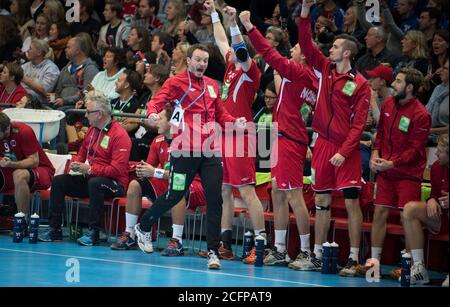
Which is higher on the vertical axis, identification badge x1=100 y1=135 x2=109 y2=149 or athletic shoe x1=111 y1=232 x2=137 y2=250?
identification badge x1=100 y1=135 x2=109 y2=149

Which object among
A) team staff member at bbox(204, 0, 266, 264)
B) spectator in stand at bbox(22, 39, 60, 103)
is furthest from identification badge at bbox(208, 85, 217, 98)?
spectator in stand at bbox(22, 39, 60, 103)

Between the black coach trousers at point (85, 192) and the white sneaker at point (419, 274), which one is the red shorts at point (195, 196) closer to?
the black coach trousers at point (85, 192)

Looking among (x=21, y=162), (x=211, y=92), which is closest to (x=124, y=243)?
(x=21, y=162)

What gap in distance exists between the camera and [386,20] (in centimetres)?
1309

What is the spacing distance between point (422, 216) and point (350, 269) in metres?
0.86

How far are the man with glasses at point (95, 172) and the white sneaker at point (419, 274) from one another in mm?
3730

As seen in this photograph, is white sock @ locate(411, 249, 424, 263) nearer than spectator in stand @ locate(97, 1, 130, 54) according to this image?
Yes

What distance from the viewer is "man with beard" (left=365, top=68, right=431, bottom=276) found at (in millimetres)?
10250

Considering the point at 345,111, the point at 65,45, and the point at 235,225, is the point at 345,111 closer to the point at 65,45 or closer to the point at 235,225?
the point at 235,225

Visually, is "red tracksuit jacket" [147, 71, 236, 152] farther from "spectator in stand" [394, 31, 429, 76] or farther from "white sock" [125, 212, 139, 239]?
"spectator in stand" [394, 31, 429, 76]

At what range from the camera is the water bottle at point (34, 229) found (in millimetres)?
11875

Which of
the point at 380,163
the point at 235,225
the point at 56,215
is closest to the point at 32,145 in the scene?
the point at 56,215

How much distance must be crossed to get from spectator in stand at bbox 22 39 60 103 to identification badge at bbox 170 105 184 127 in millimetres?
4548

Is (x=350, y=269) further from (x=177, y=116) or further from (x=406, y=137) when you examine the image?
(x=177, y=116)
